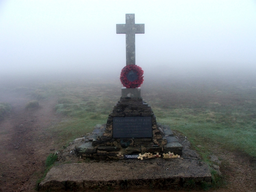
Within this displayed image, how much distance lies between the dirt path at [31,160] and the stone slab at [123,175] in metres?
0.58

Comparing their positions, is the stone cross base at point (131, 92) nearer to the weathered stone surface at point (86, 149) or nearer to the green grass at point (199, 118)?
the weathered stone surface at point (86, 149)

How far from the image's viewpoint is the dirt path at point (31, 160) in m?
4.93

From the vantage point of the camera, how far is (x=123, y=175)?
474cm

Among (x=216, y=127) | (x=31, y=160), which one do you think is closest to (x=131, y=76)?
(x=31, y=160)

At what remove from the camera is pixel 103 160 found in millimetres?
5570

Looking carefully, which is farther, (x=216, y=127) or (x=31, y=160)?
(x=216, y=127)

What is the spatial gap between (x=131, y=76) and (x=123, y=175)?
114 inches

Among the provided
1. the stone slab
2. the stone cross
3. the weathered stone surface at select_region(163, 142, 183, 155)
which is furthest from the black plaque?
the stone cross

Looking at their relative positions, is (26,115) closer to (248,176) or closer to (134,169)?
(134,169)

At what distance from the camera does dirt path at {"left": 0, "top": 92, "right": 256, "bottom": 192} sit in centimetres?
493

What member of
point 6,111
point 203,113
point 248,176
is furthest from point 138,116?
point 6,111

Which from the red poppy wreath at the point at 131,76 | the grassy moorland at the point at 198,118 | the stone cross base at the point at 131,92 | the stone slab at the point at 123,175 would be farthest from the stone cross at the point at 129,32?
the grassy moorland at the point at 198,118

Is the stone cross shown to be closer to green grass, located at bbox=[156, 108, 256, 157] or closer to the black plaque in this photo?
the black plaque

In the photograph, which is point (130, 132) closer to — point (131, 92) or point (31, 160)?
point (131, 92)
